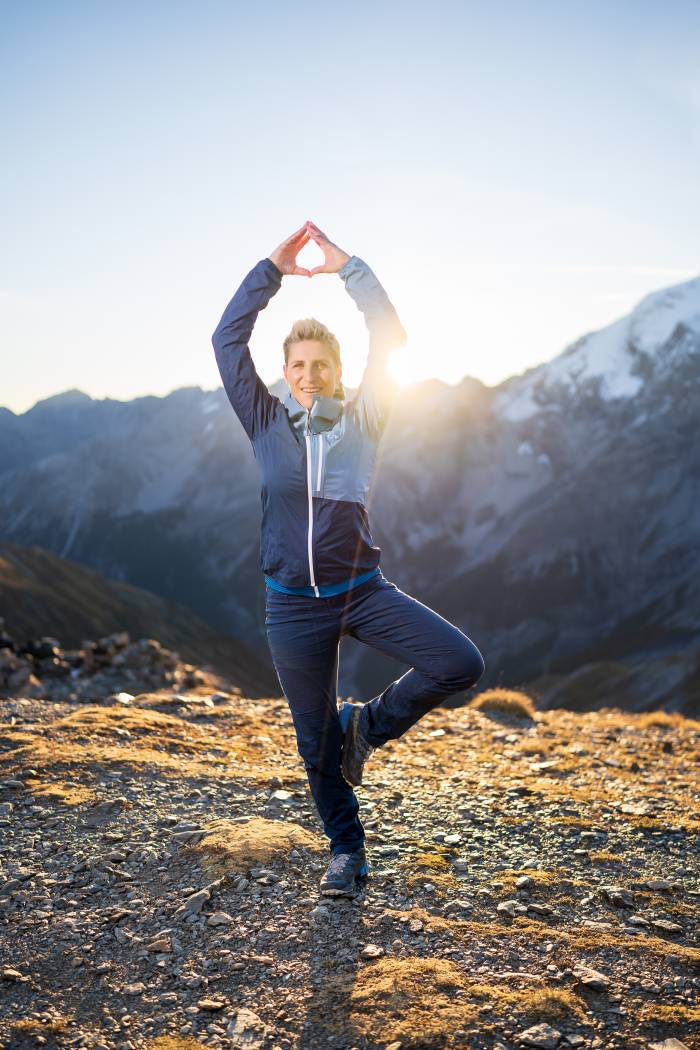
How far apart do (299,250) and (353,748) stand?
373 centimetres

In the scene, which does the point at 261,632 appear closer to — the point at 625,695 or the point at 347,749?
the point at 625,695

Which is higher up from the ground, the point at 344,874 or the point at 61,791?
the point at 344,874

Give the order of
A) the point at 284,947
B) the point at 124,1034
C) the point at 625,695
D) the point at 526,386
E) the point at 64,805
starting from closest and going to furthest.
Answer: the point at 124,1034
the point at 284,947
the point at 64,805
the point at 625,695
the point at 526,386

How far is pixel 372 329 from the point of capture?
212 inches

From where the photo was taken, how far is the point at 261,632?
499 ft

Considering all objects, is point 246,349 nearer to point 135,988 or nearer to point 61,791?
point 135,988

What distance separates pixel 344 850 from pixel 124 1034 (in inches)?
80.8

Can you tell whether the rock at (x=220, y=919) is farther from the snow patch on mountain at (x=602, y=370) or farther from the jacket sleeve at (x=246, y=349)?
the snow patch on mountain at (x=602, y=370)

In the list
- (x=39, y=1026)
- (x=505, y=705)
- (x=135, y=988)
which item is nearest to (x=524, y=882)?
(x=135, y=988)

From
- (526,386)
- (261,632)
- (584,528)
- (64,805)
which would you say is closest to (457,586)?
(584,528)

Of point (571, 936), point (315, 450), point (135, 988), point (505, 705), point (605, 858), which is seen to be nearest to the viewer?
point (135, 988)

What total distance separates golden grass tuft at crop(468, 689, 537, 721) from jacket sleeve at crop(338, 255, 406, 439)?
9764 millimetres

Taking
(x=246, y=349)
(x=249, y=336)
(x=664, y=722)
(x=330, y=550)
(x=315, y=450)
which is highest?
(x=249, y=336)

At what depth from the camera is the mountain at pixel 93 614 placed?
61.7m
